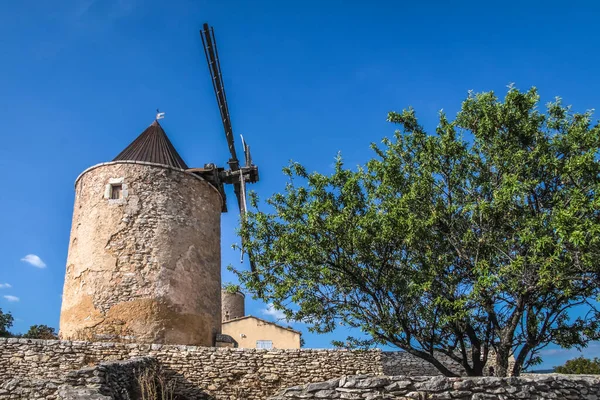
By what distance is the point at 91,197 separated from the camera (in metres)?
13.7

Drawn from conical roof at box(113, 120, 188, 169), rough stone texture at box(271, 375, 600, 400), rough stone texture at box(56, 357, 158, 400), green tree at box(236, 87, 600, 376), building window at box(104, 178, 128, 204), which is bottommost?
rough stone texture at box(271, 375, 600, 400)

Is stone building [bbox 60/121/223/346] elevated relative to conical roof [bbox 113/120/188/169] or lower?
lower

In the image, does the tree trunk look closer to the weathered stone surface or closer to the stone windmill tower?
the weathered stone surface

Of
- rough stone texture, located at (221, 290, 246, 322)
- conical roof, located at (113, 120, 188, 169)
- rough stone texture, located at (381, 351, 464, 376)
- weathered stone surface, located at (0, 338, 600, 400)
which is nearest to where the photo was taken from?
weathered stone surface, located at (0, 338, 600, 400)

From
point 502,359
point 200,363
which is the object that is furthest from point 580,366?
point 200,363

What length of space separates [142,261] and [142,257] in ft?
0.37

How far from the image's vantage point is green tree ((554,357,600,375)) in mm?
21172

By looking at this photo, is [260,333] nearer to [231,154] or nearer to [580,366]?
[231,154]

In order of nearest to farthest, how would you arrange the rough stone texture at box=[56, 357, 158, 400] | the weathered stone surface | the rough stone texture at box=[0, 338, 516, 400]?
the rough stone texture at box=[56, 357, 158, 400], the weathered stone surface, the rough stone texture at box=[0, 338, 516, 400]

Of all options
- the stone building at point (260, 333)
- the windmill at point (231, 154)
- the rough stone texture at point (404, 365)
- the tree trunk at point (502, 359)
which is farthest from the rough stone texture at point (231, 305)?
the tree trunk at point (502, 359)

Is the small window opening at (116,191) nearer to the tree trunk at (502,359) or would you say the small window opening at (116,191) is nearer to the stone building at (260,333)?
the tree trunk at (502,359)

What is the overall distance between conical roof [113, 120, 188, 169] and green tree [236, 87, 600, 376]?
597 cm

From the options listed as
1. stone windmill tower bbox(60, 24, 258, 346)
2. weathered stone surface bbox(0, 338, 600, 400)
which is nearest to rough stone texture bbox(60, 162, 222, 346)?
stone windmill tower bbox(60, 24, 258, 346)

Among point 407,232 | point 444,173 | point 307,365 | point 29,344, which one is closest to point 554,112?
point 444,173
